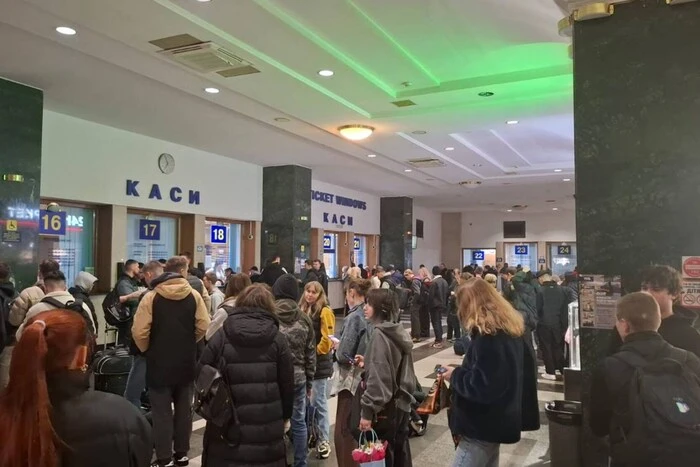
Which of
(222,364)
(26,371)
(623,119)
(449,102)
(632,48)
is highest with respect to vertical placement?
(449,102)

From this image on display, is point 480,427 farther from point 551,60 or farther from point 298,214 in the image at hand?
point 298,214

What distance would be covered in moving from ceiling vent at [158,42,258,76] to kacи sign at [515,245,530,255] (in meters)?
19.0

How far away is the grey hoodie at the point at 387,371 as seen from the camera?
9.90ft

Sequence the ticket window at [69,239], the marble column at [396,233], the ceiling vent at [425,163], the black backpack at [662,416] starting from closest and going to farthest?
the black backpack at [662,416] → the ticket window at [69,239] → the ceiling vent at [425,163] → the marble column at [396,233]

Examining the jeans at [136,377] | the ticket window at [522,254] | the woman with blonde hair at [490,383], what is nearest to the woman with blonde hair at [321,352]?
the jeans at [136,377]

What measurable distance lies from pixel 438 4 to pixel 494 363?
326 cm

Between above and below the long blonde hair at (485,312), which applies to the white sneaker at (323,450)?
below

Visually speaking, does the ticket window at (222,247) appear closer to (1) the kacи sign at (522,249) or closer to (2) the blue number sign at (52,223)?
(2) the blue number sign at (52,223)

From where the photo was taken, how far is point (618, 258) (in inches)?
134

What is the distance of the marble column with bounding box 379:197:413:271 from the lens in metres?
17.3

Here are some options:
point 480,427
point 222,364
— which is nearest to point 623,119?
point 480,427

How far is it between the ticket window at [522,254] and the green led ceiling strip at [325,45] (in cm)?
1739

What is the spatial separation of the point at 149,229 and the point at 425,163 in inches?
214

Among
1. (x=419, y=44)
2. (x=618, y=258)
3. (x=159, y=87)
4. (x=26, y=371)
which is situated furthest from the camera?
(x=159, y=87)
